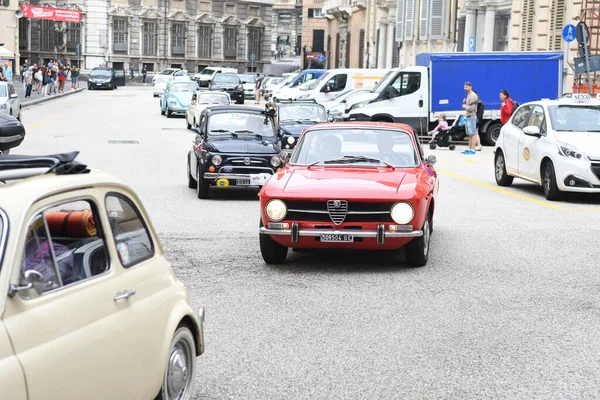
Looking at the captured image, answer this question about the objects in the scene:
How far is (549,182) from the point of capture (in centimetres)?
1698

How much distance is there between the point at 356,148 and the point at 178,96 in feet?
108

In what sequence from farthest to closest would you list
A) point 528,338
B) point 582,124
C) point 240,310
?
1. point 582,124
2. point 240,310
3. point 528,338

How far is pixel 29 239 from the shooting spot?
4.29m

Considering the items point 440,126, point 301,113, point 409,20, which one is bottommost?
point 440,126

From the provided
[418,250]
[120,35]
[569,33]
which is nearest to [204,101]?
[569,33]

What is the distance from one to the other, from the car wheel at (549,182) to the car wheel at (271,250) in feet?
23.3

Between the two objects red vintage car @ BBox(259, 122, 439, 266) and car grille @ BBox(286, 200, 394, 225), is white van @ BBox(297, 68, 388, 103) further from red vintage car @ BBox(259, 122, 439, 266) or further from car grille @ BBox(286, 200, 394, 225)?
car grille @ BBox(286, 200, 394, 225)

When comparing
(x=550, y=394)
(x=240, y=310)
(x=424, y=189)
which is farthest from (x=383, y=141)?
(x=550, y=394)

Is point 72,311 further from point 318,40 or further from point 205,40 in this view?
point 205,40

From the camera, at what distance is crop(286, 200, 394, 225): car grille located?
404 inches

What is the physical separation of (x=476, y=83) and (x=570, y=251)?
19.8 meters

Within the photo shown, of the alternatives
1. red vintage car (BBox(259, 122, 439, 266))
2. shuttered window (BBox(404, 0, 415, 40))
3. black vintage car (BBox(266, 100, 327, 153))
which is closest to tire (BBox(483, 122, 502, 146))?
black vintage car (BBox(266, 100, 327, 153))

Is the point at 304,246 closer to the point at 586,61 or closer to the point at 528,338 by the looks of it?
the point at 528,338

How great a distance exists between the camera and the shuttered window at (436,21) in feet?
174
